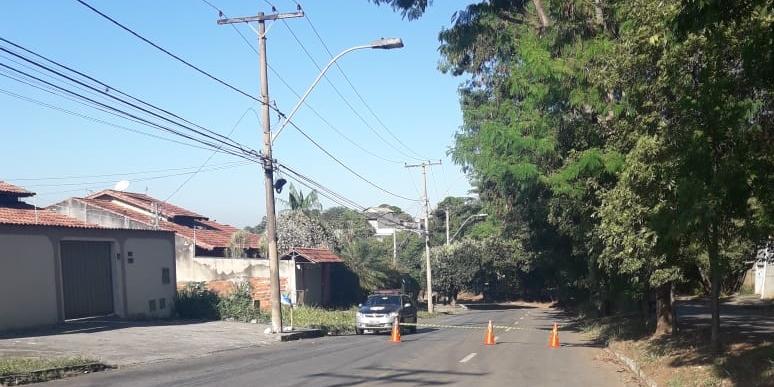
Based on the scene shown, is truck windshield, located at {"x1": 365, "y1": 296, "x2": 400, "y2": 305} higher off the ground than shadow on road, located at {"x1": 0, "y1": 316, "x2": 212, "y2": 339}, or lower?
lower

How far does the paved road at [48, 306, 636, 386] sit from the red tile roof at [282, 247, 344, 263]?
18.1 m

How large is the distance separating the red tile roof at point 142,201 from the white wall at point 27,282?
806 inches

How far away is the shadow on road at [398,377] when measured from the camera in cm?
1333

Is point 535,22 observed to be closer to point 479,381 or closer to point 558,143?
point 558,143

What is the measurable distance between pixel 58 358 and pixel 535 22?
41.9 ft

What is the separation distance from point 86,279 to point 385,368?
16158mm

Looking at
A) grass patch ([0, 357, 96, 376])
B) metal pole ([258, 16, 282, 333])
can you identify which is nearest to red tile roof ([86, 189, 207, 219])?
metal pole ([258, 16, 282, 333])

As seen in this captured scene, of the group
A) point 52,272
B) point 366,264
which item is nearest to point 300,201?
point 366,264

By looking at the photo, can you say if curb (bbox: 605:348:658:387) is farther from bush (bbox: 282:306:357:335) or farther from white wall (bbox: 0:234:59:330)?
white wall (bbox: 0:234:59:330)

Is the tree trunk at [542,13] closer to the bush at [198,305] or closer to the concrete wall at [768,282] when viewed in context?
the bush at [198,305]

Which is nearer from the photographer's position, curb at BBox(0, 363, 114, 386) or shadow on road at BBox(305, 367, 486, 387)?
curb at BBox(0, 363, 114, 386)

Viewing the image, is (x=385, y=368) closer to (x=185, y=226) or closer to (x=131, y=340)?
(x=131, y=340)

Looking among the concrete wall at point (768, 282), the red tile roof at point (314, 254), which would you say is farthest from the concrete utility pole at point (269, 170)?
the concrete wall at point (768, 282)

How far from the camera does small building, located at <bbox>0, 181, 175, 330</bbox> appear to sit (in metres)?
23.6
